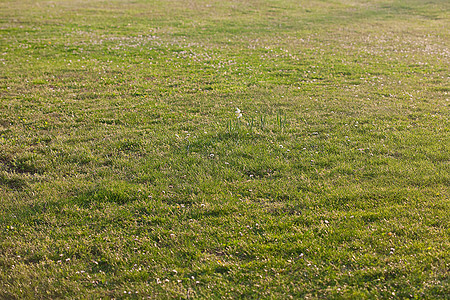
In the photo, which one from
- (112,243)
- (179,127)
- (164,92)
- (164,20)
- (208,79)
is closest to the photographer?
(112,243)

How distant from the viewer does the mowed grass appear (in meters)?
3.69

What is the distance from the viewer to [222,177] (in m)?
5.50

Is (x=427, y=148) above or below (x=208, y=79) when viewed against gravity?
below

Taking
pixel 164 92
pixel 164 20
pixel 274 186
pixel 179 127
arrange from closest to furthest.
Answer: pixel 274 186 → pixel 179 127 → pixel 164 92 → pixel 164 20

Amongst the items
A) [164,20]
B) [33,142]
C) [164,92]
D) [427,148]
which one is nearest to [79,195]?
[33,142]

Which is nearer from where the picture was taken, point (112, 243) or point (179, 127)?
point (112, 243)

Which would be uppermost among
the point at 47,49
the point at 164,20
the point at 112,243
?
the point at 164,20

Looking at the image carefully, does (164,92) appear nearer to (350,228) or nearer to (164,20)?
(350,228)

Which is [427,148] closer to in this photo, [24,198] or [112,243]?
[112,243]

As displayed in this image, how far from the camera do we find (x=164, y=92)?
939cm

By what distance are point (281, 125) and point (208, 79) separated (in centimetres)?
407

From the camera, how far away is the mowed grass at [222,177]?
3686mm

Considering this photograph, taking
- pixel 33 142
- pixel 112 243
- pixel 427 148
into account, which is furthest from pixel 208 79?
pixel 112 243

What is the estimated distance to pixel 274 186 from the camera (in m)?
5.21
